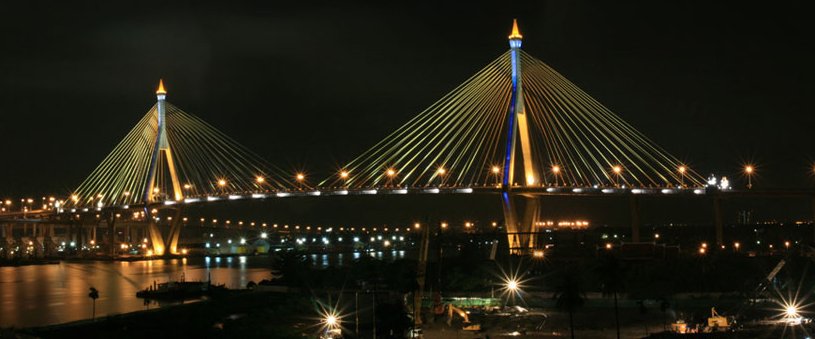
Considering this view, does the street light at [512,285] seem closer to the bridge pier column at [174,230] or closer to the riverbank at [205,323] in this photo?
the riverbank at [205,323]

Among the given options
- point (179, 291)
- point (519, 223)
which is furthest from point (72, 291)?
point (519, 223)

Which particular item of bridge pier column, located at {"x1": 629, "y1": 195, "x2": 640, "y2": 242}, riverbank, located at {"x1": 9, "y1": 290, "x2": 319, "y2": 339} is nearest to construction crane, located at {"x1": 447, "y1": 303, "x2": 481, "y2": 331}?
riverbank, located at {"x1": 9, "y1": 290, "x2": 319, "y2": 339}

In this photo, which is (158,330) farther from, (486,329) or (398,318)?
(486,329)

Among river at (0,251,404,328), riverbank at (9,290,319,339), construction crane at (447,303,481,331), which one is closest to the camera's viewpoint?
riverbank at (9,290,319,339)

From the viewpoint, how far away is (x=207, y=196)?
59250mm

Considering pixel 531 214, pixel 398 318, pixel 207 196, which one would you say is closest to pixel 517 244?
pixel 531 214

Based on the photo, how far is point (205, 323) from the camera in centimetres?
2162

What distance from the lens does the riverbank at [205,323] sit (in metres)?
20.1

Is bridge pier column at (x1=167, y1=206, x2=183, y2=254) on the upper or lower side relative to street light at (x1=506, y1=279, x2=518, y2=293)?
upper

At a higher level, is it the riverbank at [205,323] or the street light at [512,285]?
the street light at [512,285]

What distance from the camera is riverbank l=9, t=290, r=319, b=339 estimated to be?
20.1 metres

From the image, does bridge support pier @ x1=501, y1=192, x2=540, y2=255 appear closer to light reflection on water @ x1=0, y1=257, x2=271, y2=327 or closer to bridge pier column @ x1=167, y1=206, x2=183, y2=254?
light reflection on water @ x1=0, y1=257, x2=271, y2=327

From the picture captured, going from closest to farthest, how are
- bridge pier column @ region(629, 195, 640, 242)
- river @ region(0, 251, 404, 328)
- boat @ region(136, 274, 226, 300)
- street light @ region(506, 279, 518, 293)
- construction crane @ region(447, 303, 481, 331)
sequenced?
1. construction crane @ region(447, 303, 481, 331)
2. river @ region(0, 251, 404, 328)
3. street light @ region(506, 279, 518, 293)
4. boat @ region(136, 274, 226, 300)
5. bridge pier column @ region(629, 195, 640, 242)

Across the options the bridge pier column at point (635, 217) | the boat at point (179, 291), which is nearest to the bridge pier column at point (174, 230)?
the boat at point (179, 291)
